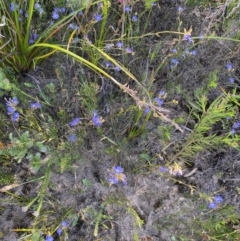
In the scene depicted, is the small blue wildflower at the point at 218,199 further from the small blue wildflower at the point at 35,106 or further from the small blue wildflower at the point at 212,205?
the small blue wildflower at the point at 35,106

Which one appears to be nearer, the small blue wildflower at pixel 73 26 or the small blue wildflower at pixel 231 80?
the small blue wildflower at pixel 73 26

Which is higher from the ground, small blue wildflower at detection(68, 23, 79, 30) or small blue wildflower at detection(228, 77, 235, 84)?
small blue wildflower at detection(68, 23, 79, 30)

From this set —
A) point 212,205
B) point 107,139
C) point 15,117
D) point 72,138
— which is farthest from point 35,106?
point 212,205

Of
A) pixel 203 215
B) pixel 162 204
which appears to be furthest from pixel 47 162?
pixel 203 215

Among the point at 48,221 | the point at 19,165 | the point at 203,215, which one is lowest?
the point at 203,215

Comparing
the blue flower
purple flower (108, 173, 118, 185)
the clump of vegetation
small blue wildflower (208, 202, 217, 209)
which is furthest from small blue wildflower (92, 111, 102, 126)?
small blue wildflower (208, 202, 217, 209)

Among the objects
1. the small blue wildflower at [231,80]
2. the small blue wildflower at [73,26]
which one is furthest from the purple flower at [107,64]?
the small blue wildflower at [231,80]

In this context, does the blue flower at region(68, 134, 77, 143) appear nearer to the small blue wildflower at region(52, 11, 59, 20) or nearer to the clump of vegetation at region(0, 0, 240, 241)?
the clump of vegetation at region(0, 0, 240, 241)

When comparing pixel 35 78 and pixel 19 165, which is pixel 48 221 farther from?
pixel 35 78
